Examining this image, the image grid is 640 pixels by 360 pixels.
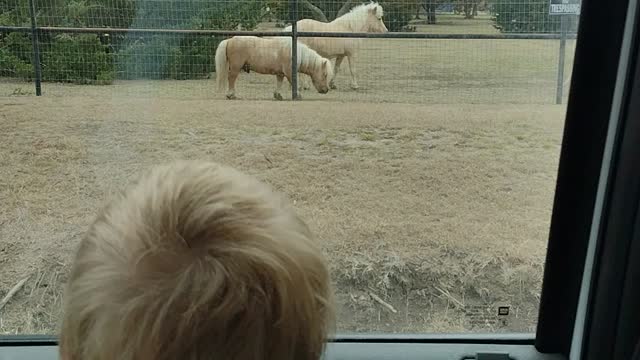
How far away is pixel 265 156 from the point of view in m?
1.72

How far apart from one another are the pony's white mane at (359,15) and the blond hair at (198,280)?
777 millimetres

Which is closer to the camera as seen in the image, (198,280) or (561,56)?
(198,280)

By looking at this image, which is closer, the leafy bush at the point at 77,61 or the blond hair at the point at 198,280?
the blond hair at the point at 198,280

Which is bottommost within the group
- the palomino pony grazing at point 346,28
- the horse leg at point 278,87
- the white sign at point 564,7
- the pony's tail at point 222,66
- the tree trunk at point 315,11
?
the horse leg at point 278,87

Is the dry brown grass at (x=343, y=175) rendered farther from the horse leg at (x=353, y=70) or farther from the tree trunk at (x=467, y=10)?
the tree trunk at (x=467, y=10)

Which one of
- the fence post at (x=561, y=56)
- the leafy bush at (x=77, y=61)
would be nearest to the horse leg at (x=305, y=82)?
the leafy bush at (x=77, y=61)

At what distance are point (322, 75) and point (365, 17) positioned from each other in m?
0.15

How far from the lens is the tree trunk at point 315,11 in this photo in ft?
5.49

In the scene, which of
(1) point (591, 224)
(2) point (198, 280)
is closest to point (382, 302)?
(1) point (591, 224)

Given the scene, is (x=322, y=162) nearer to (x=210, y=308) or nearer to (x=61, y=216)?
(x=61, y=216)

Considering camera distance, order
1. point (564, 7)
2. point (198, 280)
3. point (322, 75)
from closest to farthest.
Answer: point (198, 280), point (564, 7), point (322, 75)

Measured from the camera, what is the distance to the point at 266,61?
173 cm

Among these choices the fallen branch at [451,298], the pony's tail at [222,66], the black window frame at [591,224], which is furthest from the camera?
the fallen branch at [451,298]

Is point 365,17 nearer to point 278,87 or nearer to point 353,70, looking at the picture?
point 353,70
